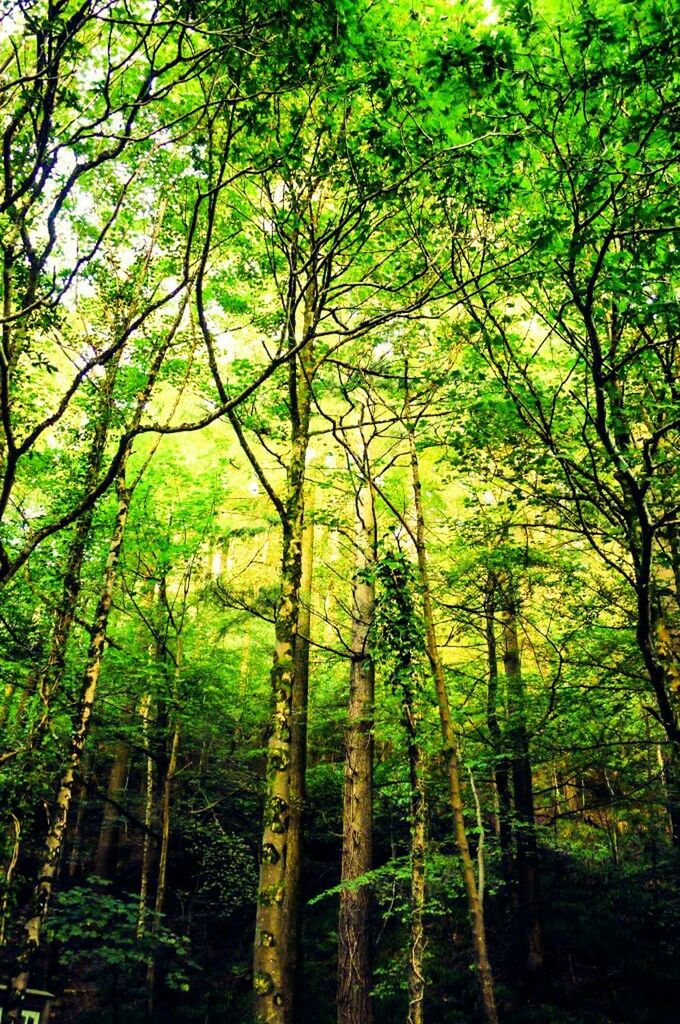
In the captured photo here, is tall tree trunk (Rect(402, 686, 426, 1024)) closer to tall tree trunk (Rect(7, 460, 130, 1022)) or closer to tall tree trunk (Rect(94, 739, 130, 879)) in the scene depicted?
tall tree trunk (Rect(7, 460, 130, 1022))

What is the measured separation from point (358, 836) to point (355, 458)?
531cm

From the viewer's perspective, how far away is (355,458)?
23.0ft

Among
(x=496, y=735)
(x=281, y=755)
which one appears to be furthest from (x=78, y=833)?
(x=281, y=755)

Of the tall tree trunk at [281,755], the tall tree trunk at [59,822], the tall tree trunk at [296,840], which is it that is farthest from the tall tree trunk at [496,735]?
the tall tree trunk at [59,822]

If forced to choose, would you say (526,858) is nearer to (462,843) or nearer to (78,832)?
(462,843)

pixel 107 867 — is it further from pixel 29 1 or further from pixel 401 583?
pixel 29 1

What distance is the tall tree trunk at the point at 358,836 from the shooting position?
7.05 meters

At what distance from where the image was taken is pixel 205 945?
46.9 feet

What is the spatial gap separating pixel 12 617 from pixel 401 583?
5525 millimetres

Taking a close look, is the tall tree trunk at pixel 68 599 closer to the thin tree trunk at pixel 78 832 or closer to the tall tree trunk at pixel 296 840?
the tall tree trunk at pixel 296 840

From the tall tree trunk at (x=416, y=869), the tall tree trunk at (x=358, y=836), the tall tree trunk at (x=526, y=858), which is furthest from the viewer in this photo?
the tall tree trunk at (x=526, y=858)

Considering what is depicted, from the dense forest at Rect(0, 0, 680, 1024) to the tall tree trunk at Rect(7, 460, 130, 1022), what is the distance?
2.0 inches

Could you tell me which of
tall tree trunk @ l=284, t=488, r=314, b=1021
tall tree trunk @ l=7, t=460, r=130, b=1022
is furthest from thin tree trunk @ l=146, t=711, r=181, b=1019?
tall tree trunk @ l=7, t=460, r=130, b=1022

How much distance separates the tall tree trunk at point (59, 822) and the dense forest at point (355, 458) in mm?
52
